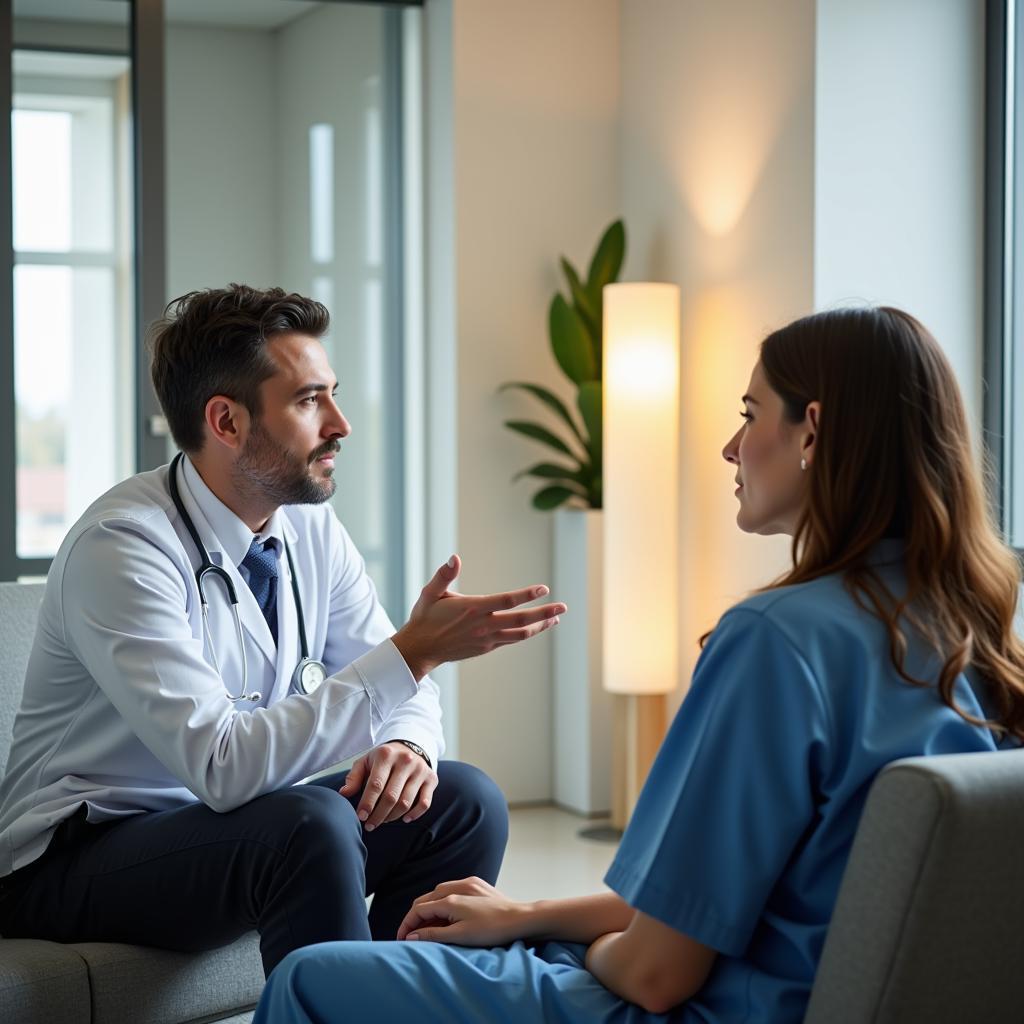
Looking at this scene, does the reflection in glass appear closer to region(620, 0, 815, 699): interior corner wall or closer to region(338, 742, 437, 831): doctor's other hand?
region(620, 0, 815, 699): interior corner wall

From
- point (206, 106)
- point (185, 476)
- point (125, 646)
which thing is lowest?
point (125, 646)

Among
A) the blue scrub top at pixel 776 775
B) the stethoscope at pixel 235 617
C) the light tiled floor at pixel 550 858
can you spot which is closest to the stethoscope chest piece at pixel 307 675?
the stethoscope at pixel 235 617

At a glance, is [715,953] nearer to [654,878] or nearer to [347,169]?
[654,878]

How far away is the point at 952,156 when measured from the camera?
3.66m

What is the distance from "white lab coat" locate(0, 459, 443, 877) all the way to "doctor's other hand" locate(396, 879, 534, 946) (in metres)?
0.41

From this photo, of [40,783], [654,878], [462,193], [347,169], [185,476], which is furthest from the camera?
[347,169]

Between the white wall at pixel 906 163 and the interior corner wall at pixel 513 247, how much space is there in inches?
38.5

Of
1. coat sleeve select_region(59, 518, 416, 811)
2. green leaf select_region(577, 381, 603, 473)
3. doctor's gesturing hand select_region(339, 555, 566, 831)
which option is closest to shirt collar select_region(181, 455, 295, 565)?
coat sleeve select_region(59, 518, 416, 811)

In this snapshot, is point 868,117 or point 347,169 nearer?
point 868,117

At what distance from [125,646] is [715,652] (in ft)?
2.99

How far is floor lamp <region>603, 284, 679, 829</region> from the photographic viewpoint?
12.6ft

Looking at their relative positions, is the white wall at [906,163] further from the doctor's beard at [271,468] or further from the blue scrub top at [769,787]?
the blue scrub top at [769,787]

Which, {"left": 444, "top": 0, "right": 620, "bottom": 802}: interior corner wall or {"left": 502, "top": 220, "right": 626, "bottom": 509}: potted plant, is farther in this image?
{"left": 444, "top": 0, "right": 620, "bottom": 802}: interior corner wall

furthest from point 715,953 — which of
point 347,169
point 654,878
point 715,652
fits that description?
point 347,169
